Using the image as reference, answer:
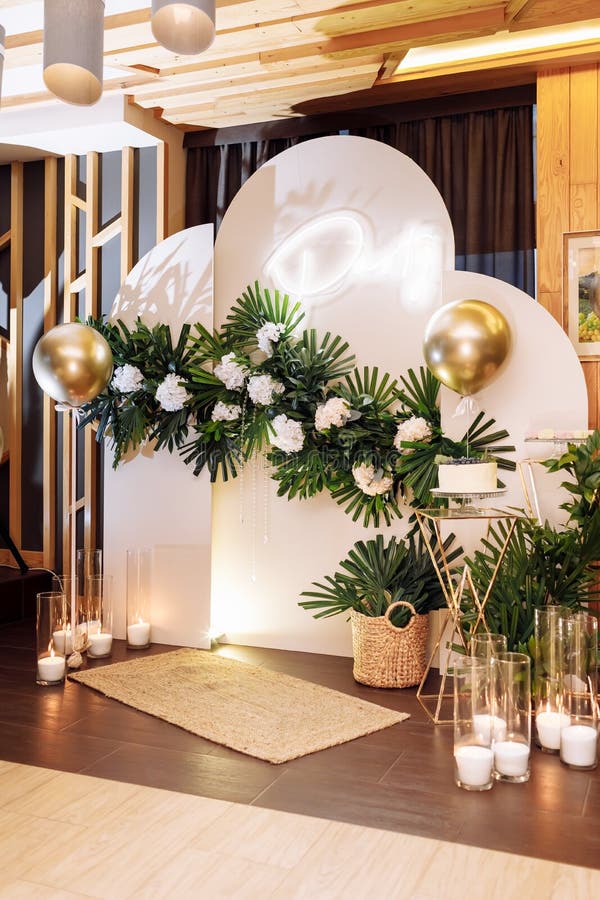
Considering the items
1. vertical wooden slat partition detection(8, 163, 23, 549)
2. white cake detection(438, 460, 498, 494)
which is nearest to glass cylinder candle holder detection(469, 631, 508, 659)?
white cake detection(438, 460, 498, 494)

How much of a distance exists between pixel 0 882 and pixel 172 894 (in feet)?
1.44

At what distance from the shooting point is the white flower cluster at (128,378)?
431 centimetres

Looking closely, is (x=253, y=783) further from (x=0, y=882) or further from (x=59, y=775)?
(x=0, y=882)

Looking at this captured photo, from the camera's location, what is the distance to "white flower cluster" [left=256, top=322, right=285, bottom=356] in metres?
4.12

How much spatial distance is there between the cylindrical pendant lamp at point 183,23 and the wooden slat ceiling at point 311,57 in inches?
70.6

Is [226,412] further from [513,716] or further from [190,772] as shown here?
[513,716]

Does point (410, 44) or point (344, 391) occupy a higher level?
point (410, 44)

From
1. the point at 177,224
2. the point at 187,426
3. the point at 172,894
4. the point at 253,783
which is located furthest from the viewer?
the point at 177,224

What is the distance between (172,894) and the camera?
6.77 ft

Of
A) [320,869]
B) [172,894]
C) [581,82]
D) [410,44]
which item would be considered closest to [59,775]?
[172,894]

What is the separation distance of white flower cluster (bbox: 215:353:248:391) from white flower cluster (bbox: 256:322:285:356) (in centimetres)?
15

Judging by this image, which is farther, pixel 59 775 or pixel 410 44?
pixel 410 44

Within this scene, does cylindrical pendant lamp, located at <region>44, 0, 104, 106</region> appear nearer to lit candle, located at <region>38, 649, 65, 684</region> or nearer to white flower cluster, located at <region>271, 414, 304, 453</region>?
white flower cluster, located at <region>271, 414, 304, 453</region>

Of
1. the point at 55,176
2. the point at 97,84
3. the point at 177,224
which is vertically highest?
the point at 55,176
